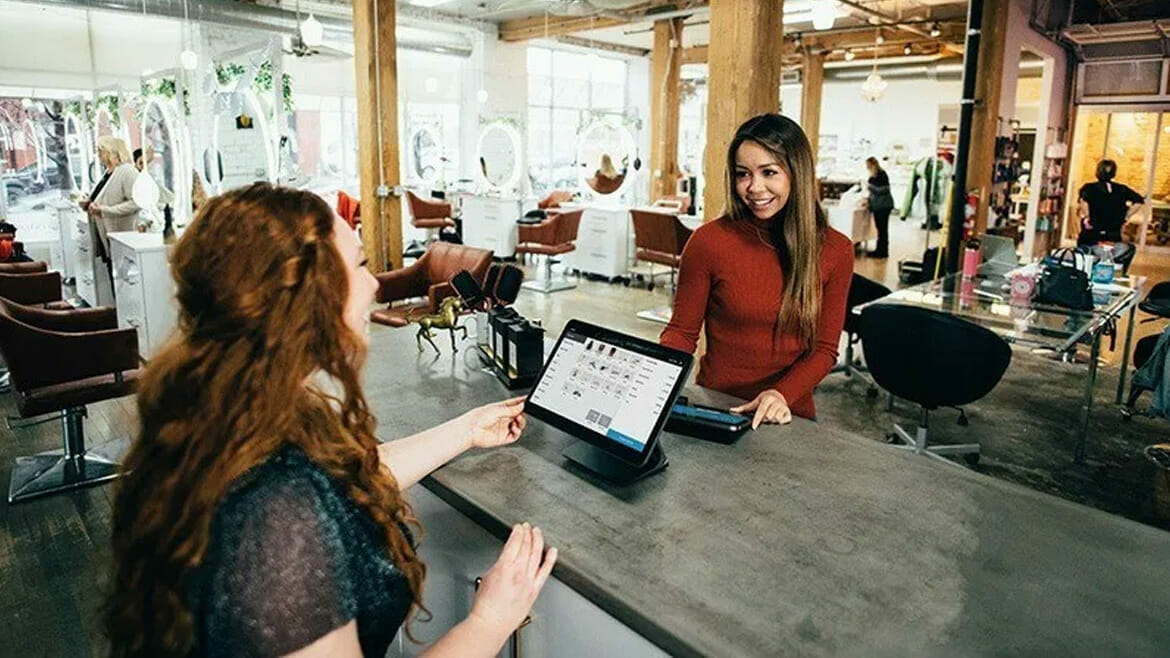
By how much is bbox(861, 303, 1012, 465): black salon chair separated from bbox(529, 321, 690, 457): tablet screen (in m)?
2.33

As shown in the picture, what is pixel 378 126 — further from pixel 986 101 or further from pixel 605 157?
pixel 986 101

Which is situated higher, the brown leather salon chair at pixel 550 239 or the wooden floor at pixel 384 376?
the brown leather salon chair at pixel 550 239

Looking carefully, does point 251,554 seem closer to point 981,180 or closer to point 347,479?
point 347,479

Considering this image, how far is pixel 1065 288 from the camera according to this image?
4.00 m

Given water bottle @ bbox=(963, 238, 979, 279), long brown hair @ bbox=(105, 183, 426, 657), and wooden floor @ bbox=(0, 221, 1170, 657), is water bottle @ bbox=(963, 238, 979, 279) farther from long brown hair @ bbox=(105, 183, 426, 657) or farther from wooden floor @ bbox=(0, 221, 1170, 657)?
long brown hair @ bbox=(105, 183, 426, 657)

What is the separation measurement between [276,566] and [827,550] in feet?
2.85

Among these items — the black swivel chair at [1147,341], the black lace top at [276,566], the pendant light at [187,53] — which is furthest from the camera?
the pendant light at [187,53]

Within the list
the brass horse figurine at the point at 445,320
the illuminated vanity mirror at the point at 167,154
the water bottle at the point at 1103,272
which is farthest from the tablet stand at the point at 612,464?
the illuminated vanity mirror at the point at 167,154

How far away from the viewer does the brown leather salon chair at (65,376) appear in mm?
3301

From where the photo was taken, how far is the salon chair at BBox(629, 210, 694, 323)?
7488 mm

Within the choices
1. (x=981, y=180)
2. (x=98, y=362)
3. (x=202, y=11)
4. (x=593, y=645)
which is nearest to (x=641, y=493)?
(x=593, y=645)

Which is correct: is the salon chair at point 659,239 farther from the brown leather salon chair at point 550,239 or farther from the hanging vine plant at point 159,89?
the hanging vine plant at point 159,89

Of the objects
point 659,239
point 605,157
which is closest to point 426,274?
point 659,239

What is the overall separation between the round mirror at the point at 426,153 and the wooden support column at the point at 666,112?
11.7ft
